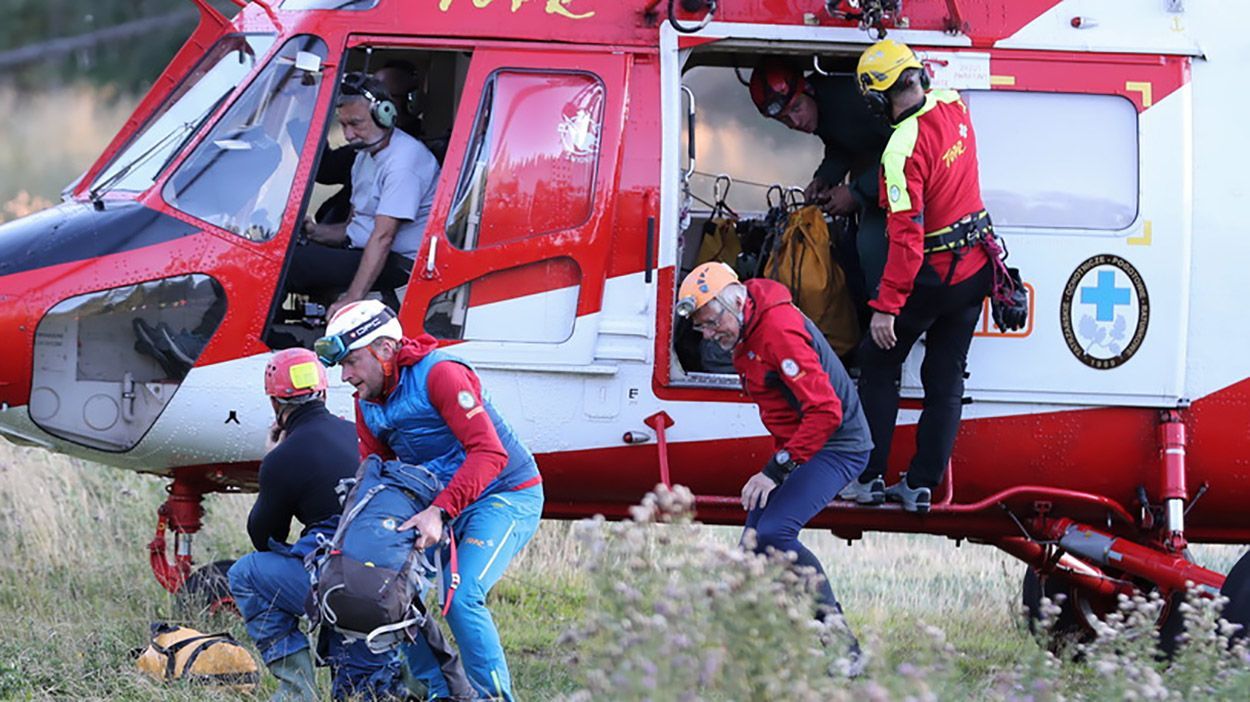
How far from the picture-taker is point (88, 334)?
7664 millimetres

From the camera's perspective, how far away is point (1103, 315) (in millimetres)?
7809

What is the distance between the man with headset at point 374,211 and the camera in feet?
26.0

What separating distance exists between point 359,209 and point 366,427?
1697 millimetres

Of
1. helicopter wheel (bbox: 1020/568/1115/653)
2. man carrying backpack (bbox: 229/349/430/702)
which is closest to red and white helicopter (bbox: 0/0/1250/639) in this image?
man carrying backpack (bbox: 229/349/430/702)

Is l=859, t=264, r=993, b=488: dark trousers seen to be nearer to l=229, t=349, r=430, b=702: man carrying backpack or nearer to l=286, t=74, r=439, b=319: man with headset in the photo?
l=286, t=74, r=439, b=319: man with headset

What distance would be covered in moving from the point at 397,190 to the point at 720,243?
1732mm

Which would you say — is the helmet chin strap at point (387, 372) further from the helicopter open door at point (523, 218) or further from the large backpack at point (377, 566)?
the helicopter open door at point (523, 218)

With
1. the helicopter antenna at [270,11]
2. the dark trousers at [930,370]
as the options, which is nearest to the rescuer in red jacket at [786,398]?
the dark trousers at [930,370]

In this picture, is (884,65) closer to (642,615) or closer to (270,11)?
(270,11)

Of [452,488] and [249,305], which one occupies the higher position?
[249,305]

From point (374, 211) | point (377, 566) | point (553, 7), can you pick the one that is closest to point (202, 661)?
point (377, 566)

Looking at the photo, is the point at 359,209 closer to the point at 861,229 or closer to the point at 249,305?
the point at 249,305

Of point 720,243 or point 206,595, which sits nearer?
point 206,595

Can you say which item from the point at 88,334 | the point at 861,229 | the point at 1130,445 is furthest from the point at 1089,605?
the point at 88,334
